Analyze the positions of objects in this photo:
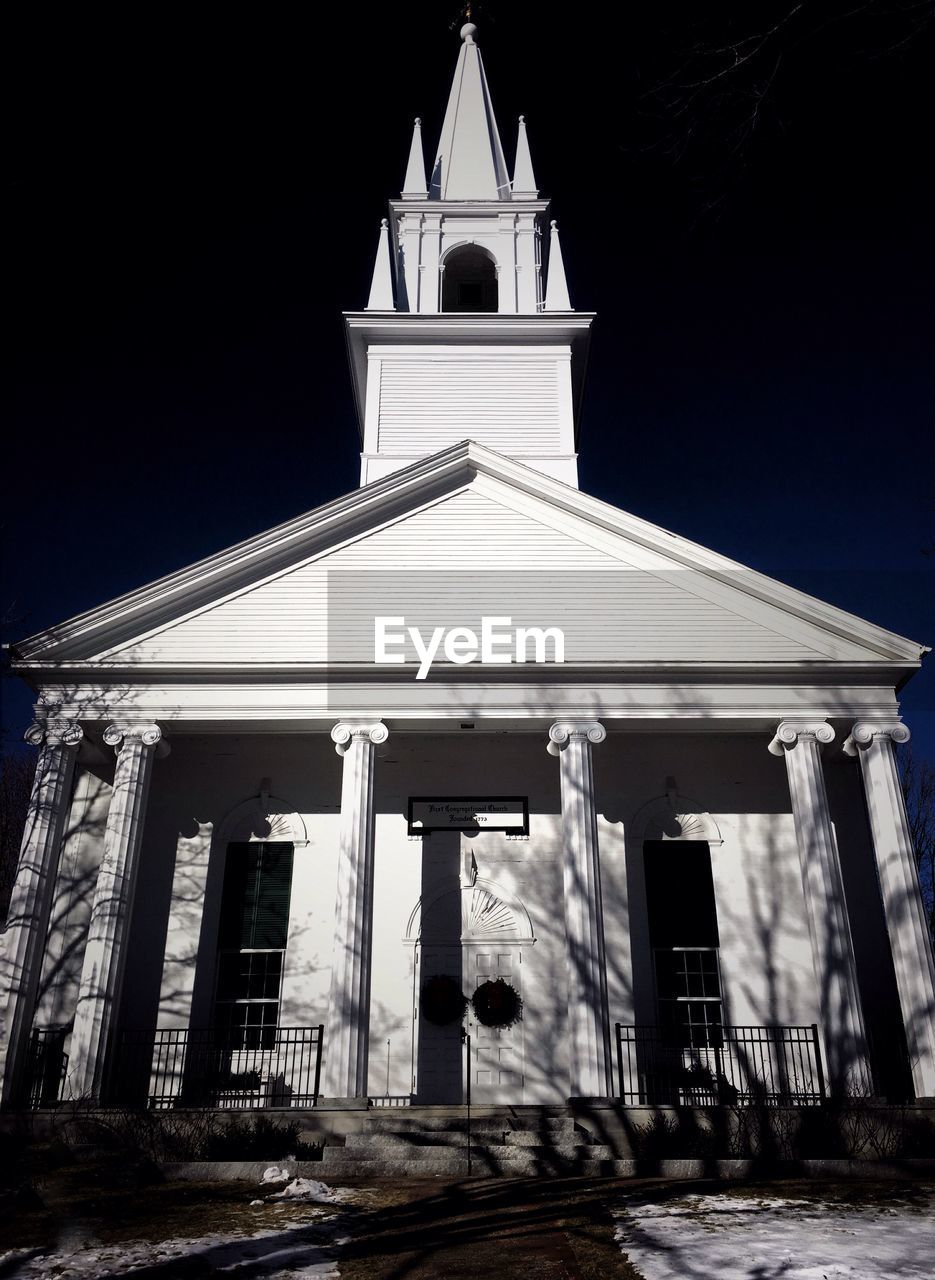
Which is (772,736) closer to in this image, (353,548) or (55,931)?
(353,548)

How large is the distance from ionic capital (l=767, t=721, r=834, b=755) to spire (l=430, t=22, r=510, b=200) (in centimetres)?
1750

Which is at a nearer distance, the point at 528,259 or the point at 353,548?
the point at 353,548

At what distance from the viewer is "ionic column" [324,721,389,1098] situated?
12.2m

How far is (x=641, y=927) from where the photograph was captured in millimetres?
15109

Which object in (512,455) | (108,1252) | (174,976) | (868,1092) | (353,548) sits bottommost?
(108,1252)

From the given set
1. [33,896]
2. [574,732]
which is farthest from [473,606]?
[33,896]

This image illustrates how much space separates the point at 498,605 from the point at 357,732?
3.01 m

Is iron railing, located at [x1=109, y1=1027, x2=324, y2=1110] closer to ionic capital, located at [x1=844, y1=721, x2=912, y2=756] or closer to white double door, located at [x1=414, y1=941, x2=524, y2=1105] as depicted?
white double door, located at [x1=414, y1=941, x2=524, y2=1105]

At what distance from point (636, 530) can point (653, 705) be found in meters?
3.04

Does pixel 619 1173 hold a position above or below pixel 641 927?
below

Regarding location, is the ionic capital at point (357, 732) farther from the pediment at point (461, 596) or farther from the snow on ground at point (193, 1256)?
the snow on ground at point (193, 1256)

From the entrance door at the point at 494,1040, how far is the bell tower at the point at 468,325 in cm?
1013

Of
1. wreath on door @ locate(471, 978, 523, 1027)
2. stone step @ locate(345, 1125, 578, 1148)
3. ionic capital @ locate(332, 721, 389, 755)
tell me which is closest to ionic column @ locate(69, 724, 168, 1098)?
ionic capital @ locate(332, 721, 389, 755)

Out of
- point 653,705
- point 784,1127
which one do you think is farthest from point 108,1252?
point 653,705
